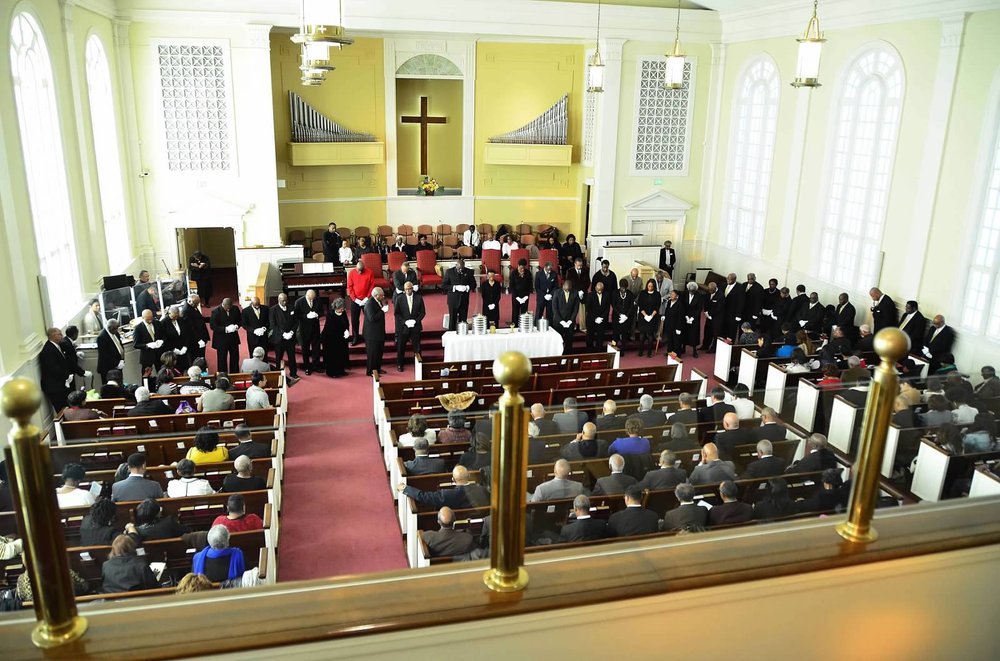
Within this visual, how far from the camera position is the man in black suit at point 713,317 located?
13.8 metres

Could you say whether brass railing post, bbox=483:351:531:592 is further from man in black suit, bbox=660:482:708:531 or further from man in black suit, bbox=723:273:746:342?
man in black suit, bbox=723:273:746:342

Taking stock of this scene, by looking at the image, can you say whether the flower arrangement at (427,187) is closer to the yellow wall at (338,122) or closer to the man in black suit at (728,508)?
the yellow wall at (338,122)

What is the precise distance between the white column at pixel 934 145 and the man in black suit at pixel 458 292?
25.4 ft

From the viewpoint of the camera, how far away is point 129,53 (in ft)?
51.7

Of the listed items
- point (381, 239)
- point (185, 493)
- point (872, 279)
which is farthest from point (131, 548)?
point (381, 239)

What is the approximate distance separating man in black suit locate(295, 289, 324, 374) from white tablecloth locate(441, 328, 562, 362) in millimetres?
1261

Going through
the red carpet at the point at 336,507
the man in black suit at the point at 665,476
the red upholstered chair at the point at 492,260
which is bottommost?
the red carpet at the point at 336,507

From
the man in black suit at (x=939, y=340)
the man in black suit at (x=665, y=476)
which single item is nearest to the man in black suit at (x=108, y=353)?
the man in black suit at (x=665, y=476)

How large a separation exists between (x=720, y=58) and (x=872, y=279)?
7.63 meters

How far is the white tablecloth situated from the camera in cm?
1200

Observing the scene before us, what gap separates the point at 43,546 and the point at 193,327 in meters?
10.0

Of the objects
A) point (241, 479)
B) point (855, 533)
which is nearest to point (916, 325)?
point (241, 479)

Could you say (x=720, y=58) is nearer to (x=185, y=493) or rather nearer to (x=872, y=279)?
(x=872, y=279)

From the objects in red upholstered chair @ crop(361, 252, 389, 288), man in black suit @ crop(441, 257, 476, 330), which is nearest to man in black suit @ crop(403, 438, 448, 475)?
man in black suit @ crop(441, 257, 476, 330)
